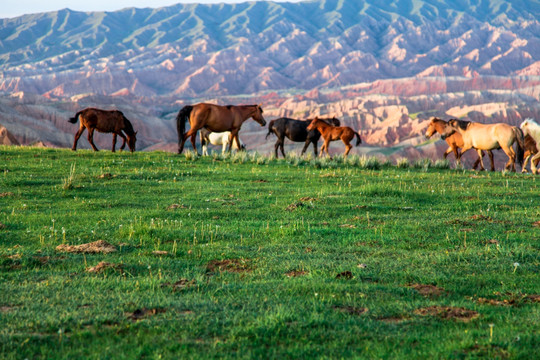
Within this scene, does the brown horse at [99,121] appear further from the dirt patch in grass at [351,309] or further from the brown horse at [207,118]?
the dirt patch in grass at [351,309]

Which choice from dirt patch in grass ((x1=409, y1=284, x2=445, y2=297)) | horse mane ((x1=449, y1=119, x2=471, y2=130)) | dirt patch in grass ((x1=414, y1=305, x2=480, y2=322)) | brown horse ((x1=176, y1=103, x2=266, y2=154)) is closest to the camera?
dirt patch in grass ((x1=414, y1=305, x2=480, y2=322))

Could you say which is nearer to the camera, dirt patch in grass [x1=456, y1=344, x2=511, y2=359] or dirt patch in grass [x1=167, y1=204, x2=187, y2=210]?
dirt patch in grass [x1=456, y1=344, x2=511, y2=359]

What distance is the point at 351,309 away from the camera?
6.84m

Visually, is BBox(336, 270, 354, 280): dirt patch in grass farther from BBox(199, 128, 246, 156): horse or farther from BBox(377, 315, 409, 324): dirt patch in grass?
BBox(199, 128, 246, 156): horse

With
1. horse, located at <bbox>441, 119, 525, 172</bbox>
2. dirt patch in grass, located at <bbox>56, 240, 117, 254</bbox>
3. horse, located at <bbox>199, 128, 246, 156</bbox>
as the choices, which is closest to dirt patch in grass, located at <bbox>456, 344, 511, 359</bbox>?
dirt patch in grass, located at <bbox>56, 240, 117, 254</bbox>

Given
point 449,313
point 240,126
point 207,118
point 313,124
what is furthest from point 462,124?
point 449,313

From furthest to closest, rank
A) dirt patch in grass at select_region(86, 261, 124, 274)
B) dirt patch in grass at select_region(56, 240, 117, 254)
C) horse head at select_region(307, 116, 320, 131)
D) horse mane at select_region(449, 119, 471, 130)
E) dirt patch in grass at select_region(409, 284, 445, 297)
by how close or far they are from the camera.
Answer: horse head at select_region(307, 116, 320, 131), horse mane at select_region(449, 119, 471, 130), dirt patch in grass at select_region(56, 240, 117, 254), dirt patch in grass at select_region(86, 261, 124, 274), dirt patch in grass at select_region(409, 284, 445, 297)

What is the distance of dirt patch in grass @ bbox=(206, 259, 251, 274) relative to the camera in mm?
8516

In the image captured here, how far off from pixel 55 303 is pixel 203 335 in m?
1.99

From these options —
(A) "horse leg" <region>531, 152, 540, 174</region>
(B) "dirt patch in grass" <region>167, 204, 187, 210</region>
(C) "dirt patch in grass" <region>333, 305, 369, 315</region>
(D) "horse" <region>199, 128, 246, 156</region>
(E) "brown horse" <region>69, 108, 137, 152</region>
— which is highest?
(E) "brown horse" <region>69, 108, 137, 152</region>

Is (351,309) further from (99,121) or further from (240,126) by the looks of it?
(99,121)

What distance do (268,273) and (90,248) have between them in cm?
303

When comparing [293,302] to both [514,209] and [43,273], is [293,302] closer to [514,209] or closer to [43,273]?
[43,273]

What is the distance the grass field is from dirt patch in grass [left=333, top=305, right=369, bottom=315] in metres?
0.02
